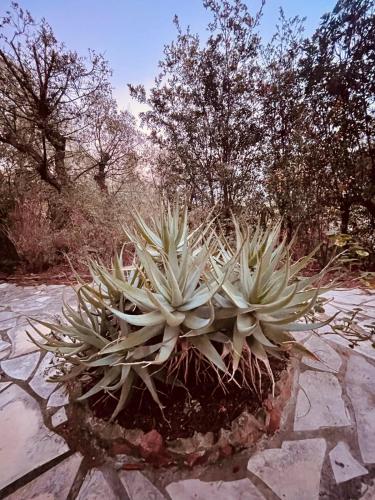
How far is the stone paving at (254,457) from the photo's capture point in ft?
3.33

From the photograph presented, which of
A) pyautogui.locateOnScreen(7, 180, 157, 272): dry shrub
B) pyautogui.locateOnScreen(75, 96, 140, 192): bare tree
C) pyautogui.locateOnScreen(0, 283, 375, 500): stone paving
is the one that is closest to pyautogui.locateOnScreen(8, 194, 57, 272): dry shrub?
pyautogui.locateOnScreen(7, 180, 157, 272): dry shrub

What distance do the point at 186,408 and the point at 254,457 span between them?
35 centimetres

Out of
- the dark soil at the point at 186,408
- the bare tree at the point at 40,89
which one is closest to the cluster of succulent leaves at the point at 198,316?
the dark soil at the point at 186,408

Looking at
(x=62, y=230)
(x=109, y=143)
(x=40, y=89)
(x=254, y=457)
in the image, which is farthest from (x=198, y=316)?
(x=109, y=143)

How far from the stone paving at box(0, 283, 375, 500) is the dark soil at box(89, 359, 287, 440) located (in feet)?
0.49

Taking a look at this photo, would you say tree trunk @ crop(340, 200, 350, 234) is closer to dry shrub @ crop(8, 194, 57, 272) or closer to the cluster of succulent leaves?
the cluster of succulent leaves

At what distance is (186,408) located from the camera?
1188mm

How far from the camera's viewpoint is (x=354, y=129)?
3.83m

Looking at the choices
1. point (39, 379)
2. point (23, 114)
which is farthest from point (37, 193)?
point (39, 379)

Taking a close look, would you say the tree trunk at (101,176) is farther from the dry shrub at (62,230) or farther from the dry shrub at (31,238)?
the dry shrub at (31,238)

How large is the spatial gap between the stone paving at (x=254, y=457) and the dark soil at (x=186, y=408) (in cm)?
15

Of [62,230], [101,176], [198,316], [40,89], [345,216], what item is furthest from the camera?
[101,176]

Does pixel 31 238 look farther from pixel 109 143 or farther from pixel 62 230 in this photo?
pixel 109 143

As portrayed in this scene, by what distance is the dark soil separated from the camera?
1133 millimetres
